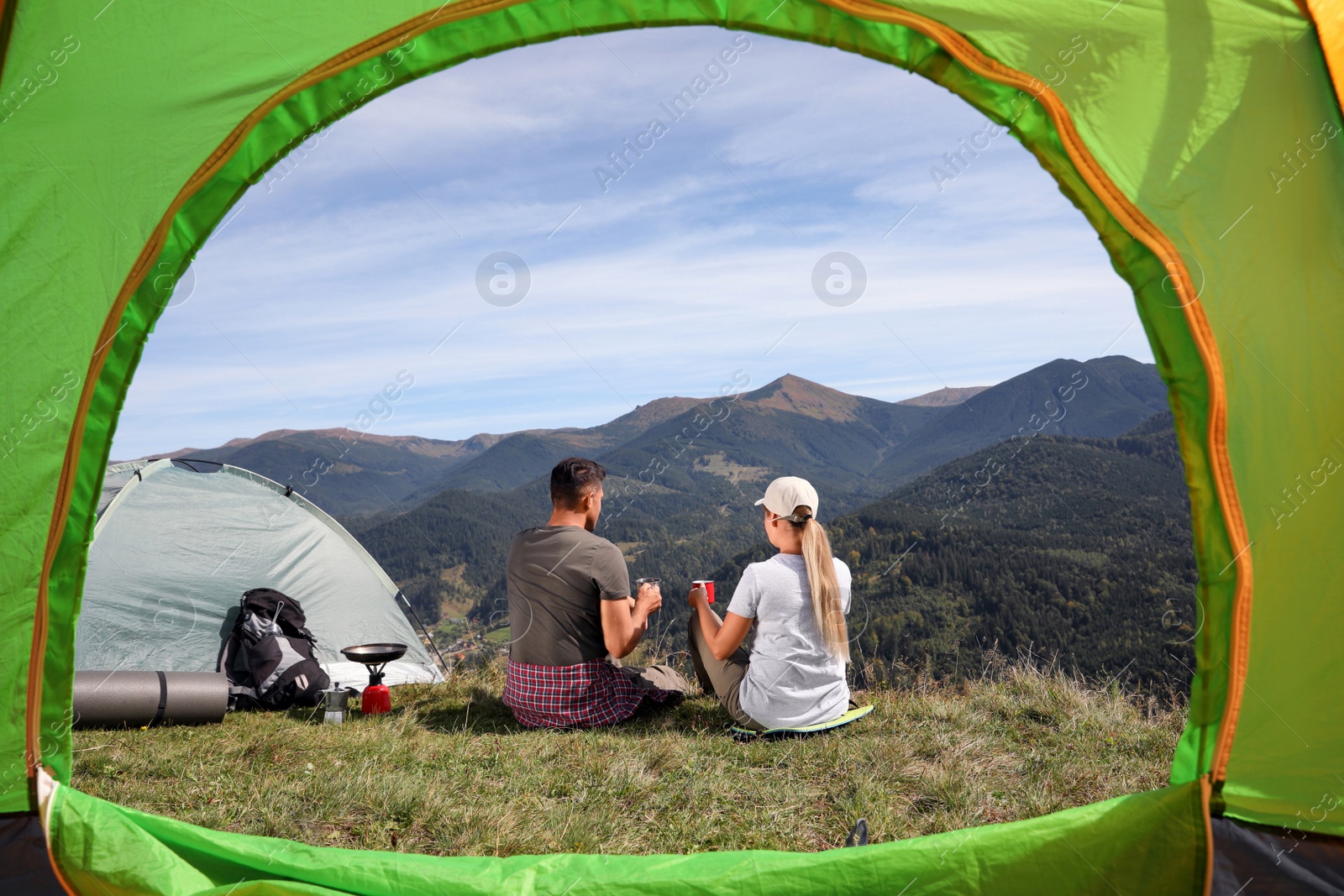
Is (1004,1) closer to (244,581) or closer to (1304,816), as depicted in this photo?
(1304,816)

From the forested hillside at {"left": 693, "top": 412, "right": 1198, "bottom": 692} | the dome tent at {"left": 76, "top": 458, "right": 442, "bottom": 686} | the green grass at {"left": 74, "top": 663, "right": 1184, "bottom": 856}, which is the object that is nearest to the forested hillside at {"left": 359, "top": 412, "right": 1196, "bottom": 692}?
the forested hillside at {"left": 693, "top": 412, "right": 1198, "bottom": 692}

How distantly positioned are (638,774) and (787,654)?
98 cm

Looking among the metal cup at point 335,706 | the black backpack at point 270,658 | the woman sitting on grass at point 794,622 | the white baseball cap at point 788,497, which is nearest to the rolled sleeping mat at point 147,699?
the black backpack at point 270,658

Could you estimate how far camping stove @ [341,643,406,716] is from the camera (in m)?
4.88

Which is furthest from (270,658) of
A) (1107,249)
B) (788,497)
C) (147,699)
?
(1107,249)

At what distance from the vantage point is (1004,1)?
235cm

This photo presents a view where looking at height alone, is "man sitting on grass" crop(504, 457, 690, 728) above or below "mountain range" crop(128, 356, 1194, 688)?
above

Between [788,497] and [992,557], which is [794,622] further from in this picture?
[992,557]

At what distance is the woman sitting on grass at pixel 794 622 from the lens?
3.93 meters

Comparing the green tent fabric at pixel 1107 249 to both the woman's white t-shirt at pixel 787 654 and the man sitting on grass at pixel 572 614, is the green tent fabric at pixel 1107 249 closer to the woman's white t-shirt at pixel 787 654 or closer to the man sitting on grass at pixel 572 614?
the woman's white t-shirt at pixel 787 654

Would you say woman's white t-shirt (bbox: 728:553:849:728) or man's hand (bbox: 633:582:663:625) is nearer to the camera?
woman's white t-shirt (bbox: 728:553:849:728)

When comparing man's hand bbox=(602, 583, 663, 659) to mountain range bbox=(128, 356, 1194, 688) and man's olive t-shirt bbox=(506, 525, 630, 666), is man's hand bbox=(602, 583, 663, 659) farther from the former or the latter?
mountain range bbox=(128, 356, 1194, 688)

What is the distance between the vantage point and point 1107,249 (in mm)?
2377

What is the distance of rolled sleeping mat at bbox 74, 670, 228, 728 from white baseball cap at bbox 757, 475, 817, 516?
3.16 m
